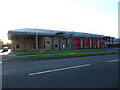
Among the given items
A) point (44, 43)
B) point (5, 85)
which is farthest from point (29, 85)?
point (44, 43)

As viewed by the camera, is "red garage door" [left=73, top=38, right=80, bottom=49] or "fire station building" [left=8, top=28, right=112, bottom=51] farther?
"red garage door" [left=73, top=38, right=80, bottom=49]

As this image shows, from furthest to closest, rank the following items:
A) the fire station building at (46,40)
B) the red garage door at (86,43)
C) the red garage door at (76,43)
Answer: the red garage door at (86,43) → the red garage door at (76,43) → the fire station building at (46,40)

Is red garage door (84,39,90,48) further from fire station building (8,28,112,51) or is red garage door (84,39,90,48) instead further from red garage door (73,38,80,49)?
red garage door (73,38,80,49)

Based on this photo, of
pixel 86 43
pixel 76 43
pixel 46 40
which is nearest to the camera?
pixel 46 40

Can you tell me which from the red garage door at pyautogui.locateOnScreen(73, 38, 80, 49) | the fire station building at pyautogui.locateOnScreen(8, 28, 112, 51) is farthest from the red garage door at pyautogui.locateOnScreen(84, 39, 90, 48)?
the red garage door at pyautogui.locateOnScreen(73, 38, 80, 49)

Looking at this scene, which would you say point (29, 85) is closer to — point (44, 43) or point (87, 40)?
point (44, 43)

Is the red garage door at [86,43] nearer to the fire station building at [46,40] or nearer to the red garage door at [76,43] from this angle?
the fire station building at [46,40]

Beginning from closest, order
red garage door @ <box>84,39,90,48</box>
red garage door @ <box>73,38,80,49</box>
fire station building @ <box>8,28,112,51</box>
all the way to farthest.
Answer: fire station building @ <box>8,28,112,51</box> → red garage door @ <box>73,38,80,49</box> → red garage door @ <box>84,39,90,48</box>

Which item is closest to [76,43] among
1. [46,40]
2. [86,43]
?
[86,43]

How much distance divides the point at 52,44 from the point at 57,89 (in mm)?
37126

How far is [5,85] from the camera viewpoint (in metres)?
4.86

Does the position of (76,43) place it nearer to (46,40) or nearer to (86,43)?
(86,43)

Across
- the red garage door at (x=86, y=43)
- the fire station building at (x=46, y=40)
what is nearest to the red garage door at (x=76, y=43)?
the fire station building at (x=46, y=40)

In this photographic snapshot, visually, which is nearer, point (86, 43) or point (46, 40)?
point (46, 40)
